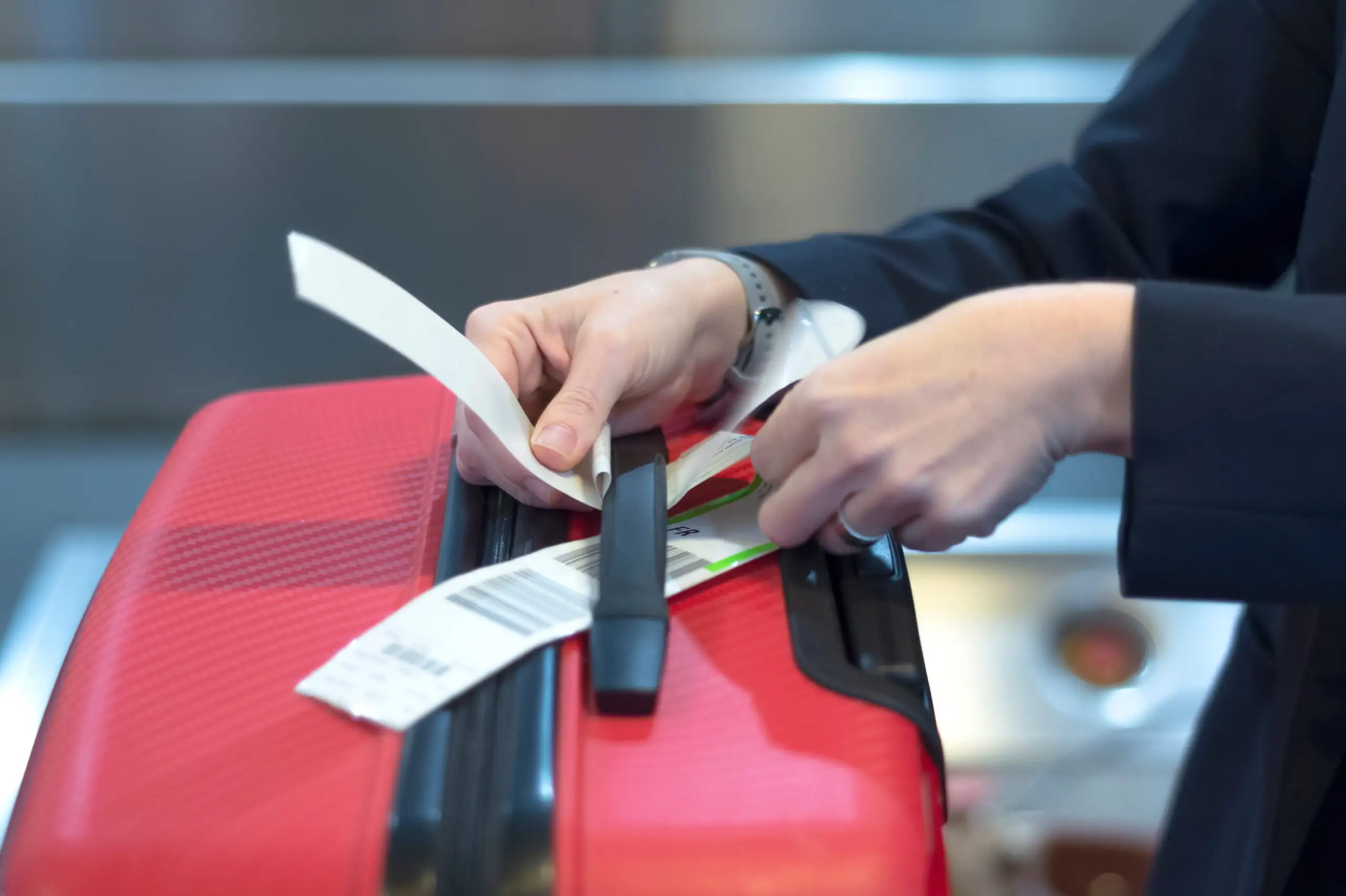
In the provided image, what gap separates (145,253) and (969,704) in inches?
28.5

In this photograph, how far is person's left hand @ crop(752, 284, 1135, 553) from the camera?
1.20 ft

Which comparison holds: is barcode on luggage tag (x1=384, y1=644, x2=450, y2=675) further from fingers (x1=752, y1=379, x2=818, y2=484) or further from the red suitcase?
fingers (x1=752, y1=379, x2=818, y2=484)

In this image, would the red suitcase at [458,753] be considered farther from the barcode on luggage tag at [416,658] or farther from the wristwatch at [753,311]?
the wristwatch at [753,311]

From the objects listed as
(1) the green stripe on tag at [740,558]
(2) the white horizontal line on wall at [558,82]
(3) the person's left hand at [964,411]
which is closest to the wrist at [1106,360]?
(3) the person's left hand at [964,411]

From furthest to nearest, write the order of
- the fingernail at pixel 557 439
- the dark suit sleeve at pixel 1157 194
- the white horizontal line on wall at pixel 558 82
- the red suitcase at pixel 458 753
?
the white horizontal line on wall at pixel 558 82 → the dark suit sleeve at pixel 1157 194 → the fingernail at pixel 557 439 → the red suitcase at pixel 458 753

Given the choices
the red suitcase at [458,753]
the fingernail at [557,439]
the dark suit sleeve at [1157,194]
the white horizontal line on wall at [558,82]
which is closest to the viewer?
the red suitcase at [458,753]

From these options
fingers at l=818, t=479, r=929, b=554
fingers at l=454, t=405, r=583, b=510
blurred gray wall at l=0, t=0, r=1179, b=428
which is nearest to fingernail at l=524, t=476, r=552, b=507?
fingers at l=454, t=405, r=583, b=510

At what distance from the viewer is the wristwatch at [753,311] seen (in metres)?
0.51

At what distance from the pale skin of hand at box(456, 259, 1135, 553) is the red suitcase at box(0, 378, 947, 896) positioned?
0.03 meters

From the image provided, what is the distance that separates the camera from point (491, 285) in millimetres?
935

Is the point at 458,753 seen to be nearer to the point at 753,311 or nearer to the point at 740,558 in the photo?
the point at 740,558

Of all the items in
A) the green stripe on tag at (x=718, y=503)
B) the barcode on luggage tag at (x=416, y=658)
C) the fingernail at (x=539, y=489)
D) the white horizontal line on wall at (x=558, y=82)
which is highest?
the white horizontal line on wall at (x=558, y=82)

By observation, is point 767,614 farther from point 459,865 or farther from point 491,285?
point 491,285

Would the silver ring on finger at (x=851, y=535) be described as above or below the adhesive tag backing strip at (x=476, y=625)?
above
